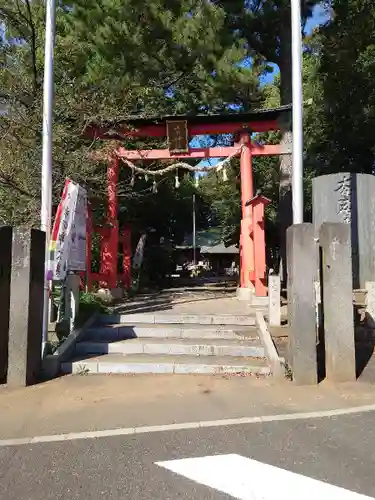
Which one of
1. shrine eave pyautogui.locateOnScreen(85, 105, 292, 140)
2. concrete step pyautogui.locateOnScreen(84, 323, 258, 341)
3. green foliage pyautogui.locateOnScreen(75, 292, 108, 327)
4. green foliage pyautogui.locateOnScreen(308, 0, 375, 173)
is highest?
green foliage pyautogui.locateOnScreen(308, 0, 375, 173)

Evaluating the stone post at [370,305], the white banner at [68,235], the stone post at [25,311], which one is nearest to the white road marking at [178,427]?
the stone post at [25,311]

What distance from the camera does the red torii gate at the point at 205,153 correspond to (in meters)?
11.4

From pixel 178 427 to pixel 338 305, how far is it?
114 inches

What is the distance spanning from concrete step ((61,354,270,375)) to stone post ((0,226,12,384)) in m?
0.84

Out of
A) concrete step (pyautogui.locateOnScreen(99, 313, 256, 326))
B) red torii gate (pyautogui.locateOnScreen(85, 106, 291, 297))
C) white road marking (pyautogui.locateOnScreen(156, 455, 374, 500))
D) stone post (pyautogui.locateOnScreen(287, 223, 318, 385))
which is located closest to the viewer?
white road marking (pyautogui.locateOnScreen(156, 455, 374, 500))

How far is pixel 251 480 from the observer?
347cm

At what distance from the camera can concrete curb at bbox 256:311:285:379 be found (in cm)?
655

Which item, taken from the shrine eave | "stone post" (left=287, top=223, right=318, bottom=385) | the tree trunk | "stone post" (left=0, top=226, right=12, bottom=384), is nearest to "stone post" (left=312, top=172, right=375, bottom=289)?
"stone post" (left=287, top=223, right=318, bottom=385)

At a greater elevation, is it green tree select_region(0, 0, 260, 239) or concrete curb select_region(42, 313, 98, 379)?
green tree select_region(0, 0, 260, 239)

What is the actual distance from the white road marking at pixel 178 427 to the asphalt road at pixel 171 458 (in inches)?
4.4

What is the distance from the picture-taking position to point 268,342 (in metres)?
7.26

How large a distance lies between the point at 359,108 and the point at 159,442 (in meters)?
14.1

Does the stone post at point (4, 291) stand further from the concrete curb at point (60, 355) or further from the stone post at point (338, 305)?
the stone post at point (338, 305)

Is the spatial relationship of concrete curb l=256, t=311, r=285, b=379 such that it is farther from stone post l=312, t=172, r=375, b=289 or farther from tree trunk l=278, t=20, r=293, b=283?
tree trunk l=278, t=20, r=293, b=283
